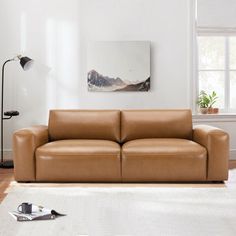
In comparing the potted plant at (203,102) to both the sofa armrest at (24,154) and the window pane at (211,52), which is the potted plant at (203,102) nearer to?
the window pane at (211,52)

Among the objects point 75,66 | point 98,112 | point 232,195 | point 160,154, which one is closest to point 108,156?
point 160,154

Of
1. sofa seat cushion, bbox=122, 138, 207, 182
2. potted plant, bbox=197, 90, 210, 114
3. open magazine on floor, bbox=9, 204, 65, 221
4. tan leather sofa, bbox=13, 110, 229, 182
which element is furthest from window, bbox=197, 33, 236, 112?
open magazine on floor, bbox=9, 204, 65, 221

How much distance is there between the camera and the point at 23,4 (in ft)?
17.2

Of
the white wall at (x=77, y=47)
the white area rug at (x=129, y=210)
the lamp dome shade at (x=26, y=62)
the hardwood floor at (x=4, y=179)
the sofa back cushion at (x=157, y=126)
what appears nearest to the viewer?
the white area rug at (x=129, y=210)

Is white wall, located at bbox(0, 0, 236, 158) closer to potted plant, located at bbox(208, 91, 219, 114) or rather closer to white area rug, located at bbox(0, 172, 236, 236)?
potted plant, located at bbox(208, 91, 219, 114)

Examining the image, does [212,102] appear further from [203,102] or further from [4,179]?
[4,179]

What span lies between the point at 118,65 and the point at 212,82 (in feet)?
4.26

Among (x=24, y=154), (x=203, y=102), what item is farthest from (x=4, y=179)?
(x=203, y=102)

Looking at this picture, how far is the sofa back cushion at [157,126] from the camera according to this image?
4.53m

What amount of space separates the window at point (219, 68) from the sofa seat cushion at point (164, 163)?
1712 millimetres

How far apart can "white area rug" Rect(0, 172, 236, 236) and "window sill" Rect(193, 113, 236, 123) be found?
4.93 feet

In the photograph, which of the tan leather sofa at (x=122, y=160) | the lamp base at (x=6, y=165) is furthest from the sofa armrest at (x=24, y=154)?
the lamp base at (x=6, y=165)

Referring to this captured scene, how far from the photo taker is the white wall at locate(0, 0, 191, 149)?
526cm

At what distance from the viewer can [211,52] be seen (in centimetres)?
545
